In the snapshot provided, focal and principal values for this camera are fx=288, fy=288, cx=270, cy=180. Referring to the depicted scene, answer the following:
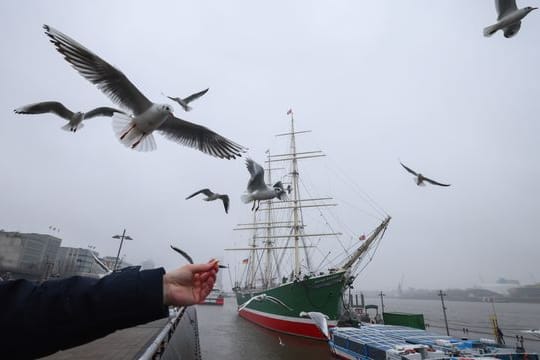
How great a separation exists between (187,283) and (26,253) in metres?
98.8

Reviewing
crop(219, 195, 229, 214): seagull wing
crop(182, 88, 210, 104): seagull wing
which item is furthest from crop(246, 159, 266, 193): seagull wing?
crop(182, 88, 210, 104): seagull wing

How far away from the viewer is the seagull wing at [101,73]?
3.88m

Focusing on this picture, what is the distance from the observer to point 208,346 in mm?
21781

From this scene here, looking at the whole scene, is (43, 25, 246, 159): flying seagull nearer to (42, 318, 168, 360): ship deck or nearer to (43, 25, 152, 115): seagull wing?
(43, 25, 152, 115): seagull wing

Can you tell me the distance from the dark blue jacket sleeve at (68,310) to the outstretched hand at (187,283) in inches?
2.4

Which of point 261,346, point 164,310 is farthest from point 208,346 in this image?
point 164,310

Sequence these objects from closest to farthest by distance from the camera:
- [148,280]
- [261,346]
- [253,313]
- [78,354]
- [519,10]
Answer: [148,280]
[78,354]
[519,10]
[261,346]
[253,313]

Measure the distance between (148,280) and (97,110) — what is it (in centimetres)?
678

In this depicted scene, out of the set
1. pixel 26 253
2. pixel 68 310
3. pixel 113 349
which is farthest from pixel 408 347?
pixel 26 253

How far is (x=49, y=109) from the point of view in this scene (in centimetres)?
660

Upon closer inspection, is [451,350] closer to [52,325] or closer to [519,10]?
[519,10]

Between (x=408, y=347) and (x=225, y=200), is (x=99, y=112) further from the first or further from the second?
(x=408, y=347)

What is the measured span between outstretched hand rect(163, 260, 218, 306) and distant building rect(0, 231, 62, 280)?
2535 inches

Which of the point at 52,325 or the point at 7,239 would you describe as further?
the point at 7,239
